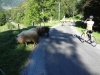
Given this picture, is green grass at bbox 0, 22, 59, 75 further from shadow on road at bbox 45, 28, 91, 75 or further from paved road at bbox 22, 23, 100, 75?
shadow on road at bbox 45, 28, 91, 75

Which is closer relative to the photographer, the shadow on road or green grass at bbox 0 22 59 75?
the shadow on road

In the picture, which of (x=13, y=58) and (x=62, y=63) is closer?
(x=62, y=63)

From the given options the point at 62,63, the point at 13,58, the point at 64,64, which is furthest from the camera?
the point at 13,58

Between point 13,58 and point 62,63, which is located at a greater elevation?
point 13,58

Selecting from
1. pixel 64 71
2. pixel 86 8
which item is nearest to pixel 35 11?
pixel 86 8

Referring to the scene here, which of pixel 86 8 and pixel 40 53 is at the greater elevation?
pixel 86 8

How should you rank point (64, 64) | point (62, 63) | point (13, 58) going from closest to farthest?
point (64, 64)
point (62, 63)
point (13, 58)

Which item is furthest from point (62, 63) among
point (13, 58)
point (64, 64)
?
point (13, 58)

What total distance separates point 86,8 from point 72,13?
64926mm

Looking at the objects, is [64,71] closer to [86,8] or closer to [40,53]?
[40,53]

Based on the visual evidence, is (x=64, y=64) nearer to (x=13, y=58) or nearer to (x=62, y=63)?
(x=62, y=63)

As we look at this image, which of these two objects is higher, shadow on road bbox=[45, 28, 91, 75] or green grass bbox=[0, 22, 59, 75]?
green grass bbox=[0, 22, 59, 75]

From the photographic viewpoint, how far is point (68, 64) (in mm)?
11391

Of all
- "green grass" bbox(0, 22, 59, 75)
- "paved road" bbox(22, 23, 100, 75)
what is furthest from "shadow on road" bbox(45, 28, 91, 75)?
"green grass" bbox(0, 22, 59, 75)
